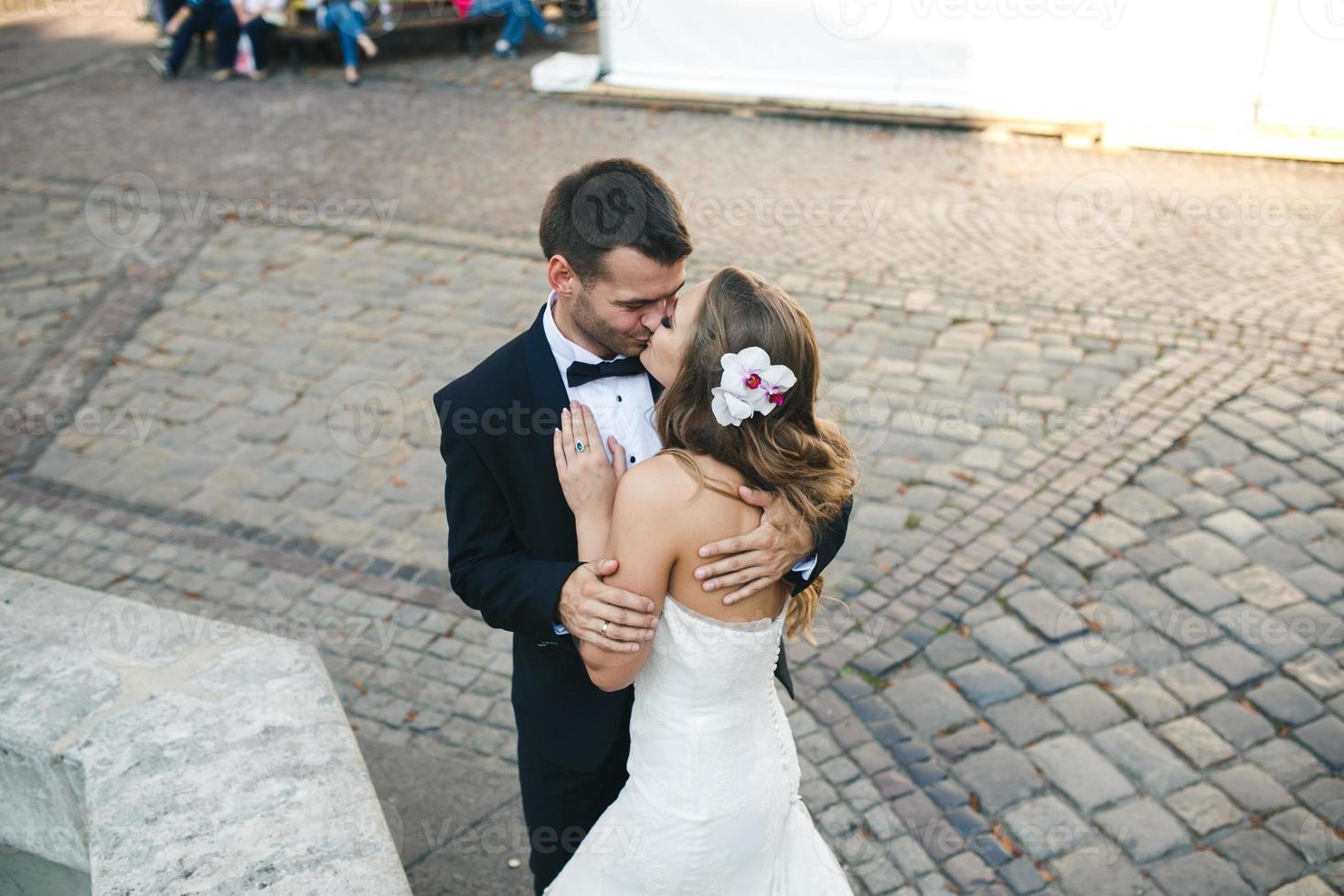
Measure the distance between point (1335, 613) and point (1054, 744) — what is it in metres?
1.62

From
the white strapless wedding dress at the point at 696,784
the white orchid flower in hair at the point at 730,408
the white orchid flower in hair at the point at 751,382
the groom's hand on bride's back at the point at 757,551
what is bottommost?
the white strapless wedding dress at the point at 696,784

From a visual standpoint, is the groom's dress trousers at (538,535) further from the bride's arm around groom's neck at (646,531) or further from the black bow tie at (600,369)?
the bride's arm around groom's neck at (646,531)

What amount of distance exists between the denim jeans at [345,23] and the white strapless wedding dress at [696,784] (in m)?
12.0

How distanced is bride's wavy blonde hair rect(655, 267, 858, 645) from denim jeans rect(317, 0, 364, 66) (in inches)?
468

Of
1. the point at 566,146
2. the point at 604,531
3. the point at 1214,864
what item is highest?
the point at 604,531

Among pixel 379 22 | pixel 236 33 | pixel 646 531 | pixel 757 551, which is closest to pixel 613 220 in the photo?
pixel 646 531

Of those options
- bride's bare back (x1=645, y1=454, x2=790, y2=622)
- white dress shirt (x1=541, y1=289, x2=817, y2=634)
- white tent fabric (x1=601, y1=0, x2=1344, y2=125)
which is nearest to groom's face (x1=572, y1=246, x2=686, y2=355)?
white dress shirt (x1=541, y1=289, x2=817, y2=634)

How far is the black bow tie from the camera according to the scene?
2.90 m

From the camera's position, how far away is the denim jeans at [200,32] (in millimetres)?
13039

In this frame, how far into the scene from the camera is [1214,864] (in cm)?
391

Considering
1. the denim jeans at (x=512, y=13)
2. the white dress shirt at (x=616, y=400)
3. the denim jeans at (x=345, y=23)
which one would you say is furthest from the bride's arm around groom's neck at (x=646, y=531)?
the denim jeans at (x=512, y=13)

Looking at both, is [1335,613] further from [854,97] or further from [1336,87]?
[854,97]

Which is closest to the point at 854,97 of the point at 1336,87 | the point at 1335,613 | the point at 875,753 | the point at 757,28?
the point at 757,28

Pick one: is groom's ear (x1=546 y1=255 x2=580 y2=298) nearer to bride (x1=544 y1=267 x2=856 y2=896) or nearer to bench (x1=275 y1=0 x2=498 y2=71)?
bride (x1=544 y1=267 x2=856 y2=896)
